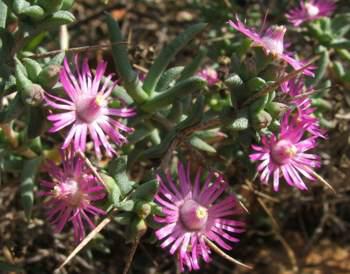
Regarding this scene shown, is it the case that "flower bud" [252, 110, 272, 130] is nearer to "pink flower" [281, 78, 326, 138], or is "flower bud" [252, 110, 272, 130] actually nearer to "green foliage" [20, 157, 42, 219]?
"pink flower" [281, 78, 326, 138]

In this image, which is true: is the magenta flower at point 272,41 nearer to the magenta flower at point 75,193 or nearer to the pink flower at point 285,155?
the pink flower at point 285,155

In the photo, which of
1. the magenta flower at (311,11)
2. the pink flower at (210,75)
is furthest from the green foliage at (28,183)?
the magenta flower at (311,11)

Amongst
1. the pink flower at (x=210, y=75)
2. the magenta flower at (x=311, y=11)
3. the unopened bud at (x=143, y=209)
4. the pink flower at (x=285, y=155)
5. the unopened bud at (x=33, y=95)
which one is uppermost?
the magenta flower at (x=311, y=11)

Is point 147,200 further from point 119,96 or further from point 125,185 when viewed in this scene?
point 119,96

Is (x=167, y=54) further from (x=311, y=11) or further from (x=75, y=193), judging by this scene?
(x=311, y=11)

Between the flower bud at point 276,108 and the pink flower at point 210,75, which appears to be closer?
the flower bud at point 276,108

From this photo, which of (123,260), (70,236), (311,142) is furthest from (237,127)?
(123,260)

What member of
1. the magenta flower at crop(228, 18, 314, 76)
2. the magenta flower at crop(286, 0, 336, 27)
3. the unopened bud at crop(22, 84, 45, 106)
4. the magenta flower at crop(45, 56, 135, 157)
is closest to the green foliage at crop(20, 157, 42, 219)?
the magenta flower at crop(45, 56, 135, 157)

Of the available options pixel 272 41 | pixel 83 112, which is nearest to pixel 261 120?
pixel 272 41
